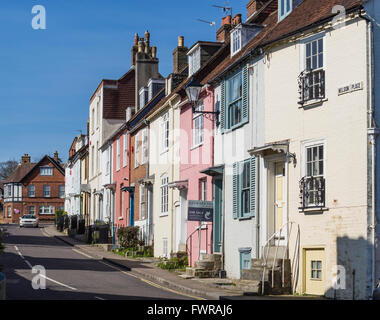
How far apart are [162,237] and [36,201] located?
63.4 meters

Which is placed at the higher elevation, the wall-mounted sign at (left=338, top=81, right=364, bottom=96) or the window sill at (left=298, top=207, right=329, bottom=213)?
the wall-mounted sign at (left=338, top=81, right=364, bottom=96)

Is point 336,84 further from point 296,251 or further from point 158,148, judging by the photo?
point 158,148

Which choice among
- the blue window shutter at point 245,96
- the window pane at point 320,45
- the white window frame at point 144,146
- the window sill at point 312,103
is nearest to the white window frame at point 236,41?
the blue window shutter at point 245,96

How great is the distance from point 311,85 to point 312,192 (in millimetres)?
2806

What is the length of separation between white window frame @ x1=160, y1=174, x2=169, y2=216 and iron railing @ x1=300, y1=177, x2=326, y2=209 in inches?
500

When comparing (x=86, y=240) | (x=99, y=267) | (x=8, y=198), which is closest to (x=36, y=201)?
(x=8, y=198)

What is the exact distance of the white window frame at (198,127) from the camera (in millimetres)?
26106

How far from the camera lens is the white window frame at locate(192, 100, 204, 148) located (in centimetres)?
2611

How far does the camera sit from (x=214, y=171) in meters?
23.8

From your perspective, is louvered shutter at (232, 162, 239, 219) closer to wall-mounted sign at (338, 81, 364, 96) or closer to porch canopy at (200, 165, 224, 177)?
porch canopy at (200, 165, 224, 177)

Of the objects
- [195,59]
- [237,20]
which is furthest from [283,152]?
[237,20]

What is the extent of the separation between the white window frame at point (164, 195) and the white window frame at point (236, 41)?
7.46m

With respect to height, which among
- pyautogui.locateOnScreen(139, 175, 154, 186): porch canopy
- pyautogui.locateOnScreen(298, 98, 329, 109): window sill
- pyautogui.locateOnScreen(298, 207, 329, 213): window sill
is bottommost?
pyautogui.locateOnScreen(298, 207, 329, 213): window sill

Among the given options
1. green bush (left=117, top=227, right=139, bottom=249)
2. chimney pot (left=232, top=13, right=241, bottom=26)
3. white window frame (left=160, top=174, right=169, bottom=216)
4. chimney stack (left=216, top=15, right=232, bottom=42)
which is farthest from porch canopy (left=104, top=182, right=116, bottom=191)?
chimney pot (left=232, top=13, right=241, bottom=26)
